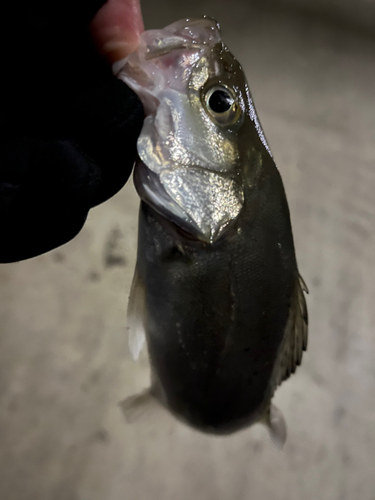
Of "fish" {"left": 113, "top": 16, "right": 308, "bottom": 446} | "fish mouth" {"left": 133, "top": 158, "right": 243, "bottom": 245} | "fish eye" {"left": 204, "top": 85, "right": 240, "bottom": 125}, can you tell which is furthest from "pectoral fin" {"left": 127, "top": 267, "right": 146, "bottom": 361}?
"fish eye" {"left": 204, "top": 85, "right": 240, "bottom": 125}

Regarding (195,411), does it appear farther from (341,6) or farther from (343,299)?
(341,6)

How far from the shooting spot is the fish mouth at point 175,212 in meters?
0.52

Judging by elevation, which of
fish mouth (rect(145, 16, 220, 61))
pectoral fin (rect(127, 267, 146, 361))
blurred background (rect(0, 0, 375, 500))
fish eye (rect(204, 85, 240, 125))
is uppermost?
fish mouth (rect(145, 16, 220, 61))

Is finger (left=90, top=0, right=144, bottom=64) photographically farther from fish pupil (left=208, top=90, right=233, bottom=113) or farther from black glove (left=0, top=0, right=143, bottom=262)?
fish pupil (left=208, top=90, right=233, bottom=113)

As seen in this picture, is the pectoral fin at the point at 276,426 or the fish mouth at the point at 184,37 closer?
the fish mouth at the point at 184,37

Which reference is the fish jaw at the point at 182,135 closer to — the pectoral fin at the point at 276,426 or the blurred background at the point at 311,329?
the pectoral fin at the point at 276,426

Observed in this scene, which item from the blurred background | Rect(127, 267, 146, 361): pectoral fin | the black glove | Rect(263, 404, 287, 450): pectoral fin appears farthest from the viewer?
the blurred background

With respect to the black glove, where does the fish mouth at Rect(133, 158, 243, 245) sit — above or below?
below

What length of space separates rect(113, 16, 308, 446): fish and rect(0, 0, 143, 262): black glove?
0.15 ft

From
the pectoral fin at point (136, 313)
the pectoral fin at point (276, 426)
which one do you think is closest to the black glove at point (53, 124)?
the pectoral fin at point (136, 313)

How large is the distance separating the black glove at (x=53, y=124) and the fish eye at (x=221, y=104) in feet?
0.35

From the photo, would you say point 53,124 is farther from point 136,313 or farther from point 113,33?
point 136,313

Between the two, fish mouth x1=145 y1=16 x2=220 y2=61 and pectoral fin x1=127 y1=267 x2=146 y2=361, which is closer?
fish mouth x1=145 y1=16 x2=220 y2=61

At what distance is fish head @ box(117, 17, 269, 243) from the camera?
514 millimetres
